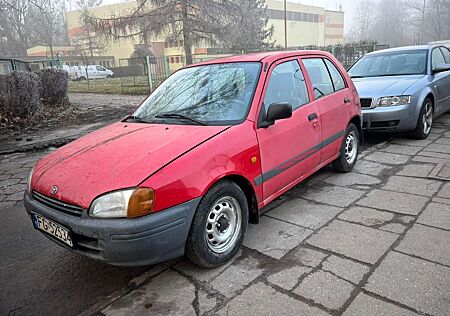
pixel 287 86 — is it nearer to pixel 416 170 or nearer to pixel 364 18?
pixel 416 170

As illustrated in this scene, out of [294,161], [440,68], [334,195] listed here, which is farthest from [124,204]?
[440,68]

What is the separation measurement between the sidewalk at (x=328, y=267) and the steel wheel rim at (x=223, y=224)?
18 cm

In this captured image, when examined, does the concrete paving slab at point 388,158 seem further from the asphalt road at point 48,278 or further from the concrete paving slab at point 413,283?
the asphalt road at point 48,278

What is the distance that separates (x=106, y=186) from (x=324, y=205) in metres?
2.46

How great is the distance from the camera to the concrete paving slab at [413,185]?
414 centimetres

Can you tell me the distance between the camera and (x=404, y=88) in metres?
6.05

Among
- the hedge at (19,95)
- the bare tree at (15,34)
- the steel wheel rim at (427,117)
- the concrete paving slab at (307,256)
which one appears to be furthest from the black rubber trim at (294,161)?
the bare tree at (15,34)

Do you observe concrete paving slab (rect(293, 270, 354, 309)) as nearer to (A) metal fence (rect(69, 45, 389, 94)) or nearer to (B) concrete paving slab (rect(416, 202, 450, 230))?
(B) concrete paving slab (rect(416, 202, 450, 230))

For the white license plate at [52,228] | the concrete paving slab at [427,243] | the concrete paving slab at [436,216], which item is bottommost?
the concrete paving slab at [427,243]

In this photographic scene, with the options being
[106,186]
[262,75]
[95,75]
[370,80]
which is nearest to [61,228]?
[106,186]

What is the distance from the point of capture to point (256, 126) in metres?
3.15

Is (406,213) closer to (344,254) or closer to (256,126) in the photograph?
(344,254)

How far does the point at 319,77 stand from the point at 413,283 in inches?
101

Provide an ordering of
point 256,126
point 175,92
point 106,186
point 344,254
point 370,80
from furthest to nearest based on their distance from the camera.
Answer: point 370,80
point 175,92
point 256,126
point 344,254
point 106,186
